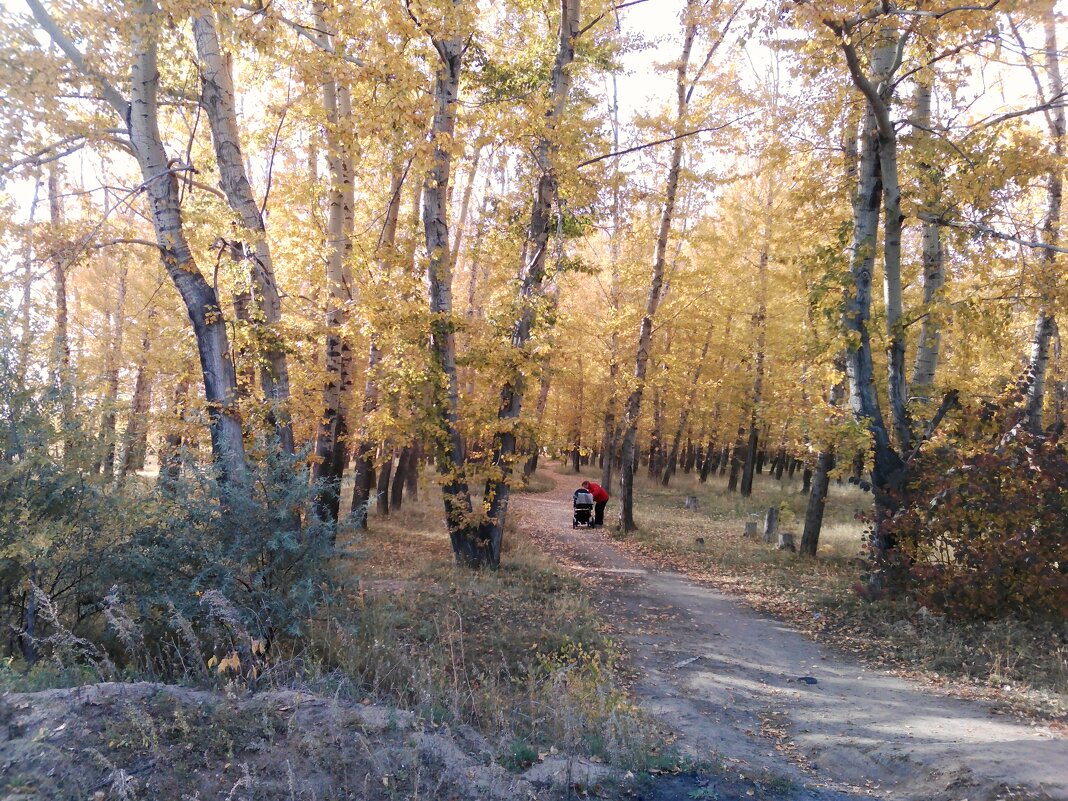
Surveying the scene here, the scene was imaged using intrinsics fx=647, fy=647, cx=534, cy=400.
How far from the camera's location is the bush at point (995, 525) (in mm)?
7410

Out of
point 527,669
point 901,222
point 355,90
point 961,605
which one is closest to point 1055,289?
point 901,222

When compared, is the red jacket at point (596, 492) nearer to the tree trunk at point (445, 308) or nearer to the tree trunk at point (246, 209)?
the tree trunk at point (445, 308)

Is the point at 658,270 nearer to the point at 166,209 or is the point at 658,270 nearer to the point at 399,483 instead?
the point at 399,483

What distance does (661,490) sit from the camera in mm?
28719

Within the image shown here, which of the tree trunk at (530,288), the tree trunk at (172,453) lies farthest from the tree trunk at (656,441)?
the tree trunk at (172,453)

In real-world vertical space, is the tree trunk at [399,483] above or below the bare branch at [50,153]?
below

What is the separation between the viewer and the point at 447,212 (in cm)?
1128

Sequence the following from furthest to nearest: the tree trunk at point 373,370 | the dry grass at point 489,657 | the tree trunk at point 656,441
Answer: the tree trunk at point 656,441 < the tree trunk at point 373,370 < the dry grass at point 489,657

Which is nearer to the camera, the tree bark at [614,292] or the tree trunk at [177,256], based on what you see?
the tree trunk at [177,256]

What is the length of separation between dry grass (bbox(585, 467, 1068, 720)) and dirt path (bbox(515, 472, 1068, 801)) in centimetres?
54

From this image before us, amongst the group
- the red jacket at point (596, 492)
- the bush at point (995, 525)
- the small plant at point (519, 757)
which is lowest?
the small plant at point (519, 757)

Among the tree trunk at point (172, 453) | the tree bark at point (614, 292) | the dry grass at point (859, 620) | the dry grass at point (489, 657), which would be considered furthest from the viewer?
the tree bark at point (614, 292)

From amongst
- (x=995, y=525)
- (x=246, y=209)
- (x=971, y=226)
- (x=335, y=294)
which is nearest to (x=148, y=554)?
(x=246, y=209)

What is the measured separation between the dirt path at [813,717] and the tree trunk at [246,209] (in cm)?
523
